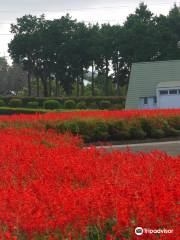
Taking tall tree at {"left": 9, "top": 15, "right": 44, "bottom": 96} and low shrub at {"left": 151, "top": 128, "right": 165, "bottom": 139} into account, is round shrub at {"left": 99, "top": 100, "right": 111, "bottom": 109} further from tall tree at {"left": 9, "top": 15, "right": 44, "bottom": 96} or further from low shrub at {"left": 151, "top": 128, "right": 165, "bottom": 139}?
low shrub at {"left": 151, "top": 128, "right": 165, "bottom": 139}

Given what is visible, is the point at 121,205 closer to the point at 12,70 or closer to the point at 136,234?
the point at 136,234

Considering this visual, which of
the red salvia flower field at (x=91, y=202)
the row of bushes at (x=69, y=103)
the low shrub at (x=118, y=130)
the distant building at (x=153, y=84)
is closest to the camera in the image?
the red salvia flower field at (x=91, y=202)

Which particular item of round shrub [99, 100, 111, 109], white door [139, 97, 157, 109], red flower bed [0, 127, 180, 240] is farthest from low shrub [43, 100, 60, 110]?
red flower bed [0, 127, 180, 240]

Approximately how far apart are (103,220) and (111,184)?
3.29 feet

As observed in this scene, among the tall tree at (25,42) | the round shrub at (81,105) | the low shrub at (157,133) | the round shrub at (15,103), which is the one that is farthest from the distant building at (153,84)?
the tall tree at (25,42)

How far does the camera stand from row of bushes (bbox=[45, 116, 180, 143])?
23000 millimetres

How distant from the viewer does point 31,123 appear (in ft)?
71.3

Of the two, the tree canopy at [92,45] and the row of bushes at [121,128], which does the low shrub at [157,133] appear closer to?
the row of bushes at [121,128]

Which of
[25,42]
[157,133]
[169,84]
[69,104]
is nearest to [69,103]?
[69,104]

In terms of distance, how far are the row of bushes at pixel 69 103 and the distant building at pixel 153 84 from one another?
875cm

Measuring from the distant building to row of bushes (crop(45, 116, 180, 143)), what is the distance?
1038 inches

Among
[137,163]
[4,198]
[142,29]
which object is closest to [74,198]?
[4,198]

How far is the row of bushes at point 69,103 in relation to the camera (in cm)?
6329

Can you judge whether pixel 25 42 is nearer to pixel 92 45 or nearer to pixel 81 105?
pixel 92 45
